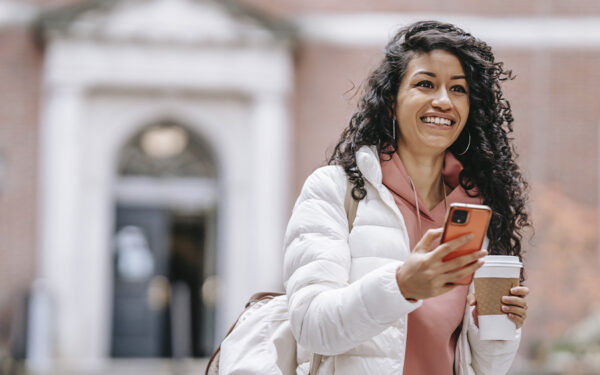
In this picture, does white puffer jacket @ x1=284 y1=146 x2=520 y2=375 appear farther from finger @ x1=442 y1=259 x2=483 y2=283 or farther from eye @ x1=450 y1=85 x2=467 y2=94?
eye @ x1=450 y1=85 x2=467 y2=94

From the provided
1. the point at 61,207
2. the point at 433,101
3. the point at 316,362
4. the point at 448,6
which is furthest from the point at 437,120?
the point at 448,6

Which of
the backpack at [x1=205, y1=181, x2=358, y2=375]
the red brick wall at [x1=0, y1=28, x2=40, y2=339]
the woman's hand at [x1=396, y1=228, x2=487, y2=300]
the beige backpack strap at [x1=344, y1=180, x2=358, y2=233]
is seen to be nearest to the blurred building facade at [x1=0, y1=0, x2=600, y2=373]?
the red brick wall at [x1=0, y1=28, x2=40, y2=339]

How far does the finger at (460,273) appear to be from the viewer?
1.91 metres

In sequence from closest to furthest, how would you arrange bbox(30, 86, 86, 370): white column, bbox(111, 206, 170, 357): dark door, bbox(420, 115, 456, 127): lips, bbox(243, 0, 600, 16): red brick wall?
bbox(420, 115, 456, 127): lips
bbox(30, 86, 86, 370): white column
bbox(111, 206, 170, 357): dark door
bbox(243, 0, 600, 16): red brick wall

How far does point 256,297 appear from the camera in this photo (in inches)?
96.9

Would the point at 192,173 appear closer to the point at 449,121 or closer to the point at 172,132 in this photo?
the point at 172,132

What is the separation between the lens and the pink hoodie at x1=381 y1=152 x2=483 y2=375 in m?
2.28

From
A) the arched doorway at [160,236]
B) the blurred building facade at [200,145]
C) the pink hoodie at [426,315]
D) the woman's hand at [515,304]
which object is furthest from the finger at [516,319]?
the arched doorway at [160,236]

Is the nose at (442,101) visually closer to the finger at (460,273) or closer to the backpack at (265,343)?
the backpack at (265,343)

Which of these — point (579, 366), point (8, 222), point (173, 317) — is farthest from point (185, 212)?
point (579, 366)

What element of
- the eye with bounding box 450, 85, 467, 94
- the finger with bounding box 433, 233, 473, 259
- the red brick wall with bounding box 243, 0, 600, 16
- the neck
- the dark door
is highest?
the red brick wall with bounding box 243, 0, 600, 16

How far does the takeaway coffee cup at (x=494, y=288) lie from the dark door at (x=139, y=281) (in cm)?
1193

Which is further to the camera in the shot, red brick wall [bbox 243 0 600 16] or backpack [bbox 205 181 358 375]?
red brick wall [bbox 243 0 600 16]

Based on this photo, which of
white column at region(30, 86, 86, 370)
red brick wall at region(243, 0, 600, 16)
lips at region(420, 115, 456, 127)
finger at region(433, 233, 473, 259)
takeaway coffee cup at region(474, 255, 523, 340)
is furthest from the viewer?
red brick wall at region(243, 0, 600, 16)
